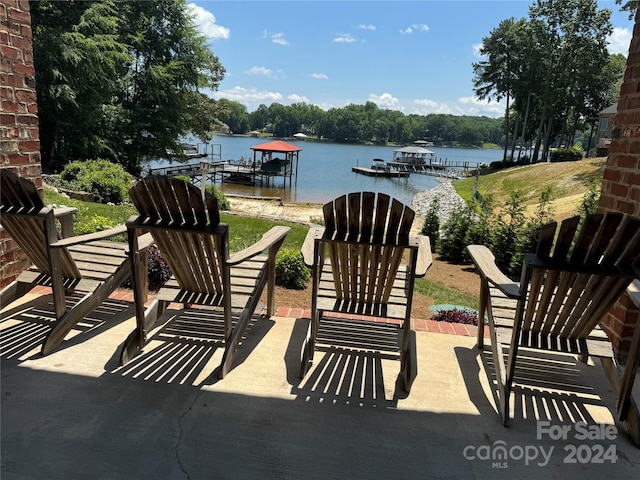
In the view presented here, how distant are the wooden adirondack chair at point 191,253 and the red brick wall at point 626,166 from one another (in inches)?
93.7

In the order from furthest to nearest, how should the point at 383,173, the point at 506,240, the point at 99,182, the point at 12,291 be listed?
the point at 383,173 → the point at 99,182 → the point at 506,240 → the point at 12,291

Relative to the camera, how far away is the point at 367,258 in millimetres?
2650

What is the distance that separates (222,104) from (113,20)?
10994mm

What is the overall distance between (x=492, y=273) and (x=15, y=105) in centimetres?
365

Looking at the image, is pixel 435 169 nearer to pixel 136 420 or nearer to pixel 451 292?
pixel 451 292

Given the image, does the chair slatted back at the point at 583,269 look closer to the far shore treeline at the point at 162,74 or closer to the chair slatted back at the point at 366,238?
the chair slatted back at the point at 366,238

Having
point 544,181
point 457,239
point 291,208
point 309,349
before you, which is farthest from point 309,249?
point 544,181

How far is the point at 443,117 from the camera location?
11744cm

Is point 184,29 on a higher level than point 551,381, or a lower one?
higher

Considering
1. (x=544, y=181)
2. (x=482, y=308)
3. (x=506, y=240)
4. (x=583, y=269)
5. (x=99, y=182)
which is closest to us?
(x=583, y=269)

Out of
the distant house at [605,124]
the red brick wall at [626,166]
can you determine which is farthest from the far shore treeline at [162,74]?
the red brick wall at [626,166]

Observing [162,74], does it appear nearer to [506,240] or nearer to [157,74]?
[157,74]

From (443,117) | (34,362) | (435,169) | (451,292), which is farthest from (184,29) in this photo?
(443,117)

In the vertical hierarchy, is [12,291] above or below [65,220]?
below
